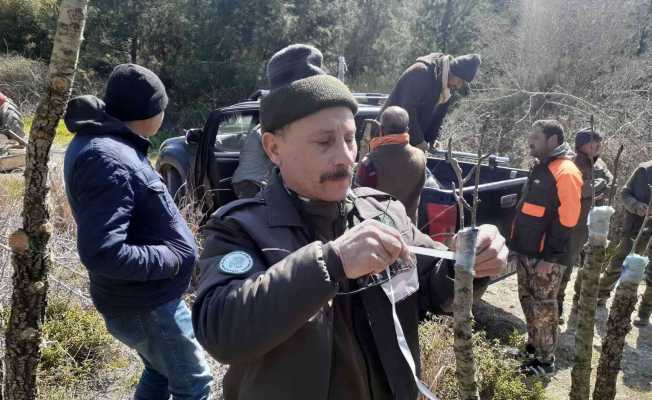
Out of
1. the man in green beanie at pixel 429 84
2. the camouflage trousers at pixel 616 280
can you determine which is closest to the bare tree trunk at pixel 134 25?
the man in green beanie at pixel 429 84

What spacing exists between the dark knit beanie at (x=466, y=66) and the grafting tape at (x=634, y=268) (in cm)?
417

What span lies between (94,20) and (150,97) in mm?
19280

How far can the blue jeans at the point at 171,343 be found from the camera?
7.61 ft

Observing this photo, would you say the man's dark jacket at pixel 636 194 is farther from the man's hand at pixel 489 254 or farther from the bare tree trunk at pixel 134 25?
the bare tree trunk at pixel 134 25

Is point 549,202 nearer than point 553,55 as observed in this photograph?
Yes

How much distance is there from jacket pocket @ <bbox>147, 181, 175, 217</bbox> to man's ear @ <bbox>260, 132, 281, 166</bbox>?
0.89m

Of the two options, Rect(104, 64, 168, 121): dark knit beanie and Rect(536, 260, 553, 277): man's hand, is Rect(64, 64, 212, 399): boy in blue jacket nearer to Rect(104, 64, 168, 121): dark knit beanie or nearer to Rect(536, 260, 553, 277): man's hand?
Rect(104, 64, 168, 121): dark knit beanie

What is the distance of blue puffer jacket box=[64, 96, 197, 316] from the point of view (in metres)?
2.08

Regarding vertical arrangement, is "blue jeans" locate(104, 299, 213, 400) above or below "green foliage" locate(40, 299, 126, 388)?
above

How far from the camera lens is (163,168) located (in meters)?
6.64

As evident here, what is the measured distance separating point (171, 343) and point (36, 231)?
0.84m

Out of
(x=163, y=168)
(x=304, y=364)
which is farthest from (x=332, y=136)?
(x=163, y=168)

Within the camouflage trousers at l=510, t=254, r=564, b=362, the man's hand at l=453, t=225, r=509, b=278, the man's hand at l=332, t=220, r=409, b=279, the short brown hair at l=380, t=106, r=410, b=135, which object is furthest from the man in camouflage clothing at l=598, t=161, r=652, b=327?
the man's hand at l=332, t=220, r=409, b=279

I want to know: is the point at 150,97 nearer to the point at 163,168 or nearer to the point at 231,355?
the point at 231,355
